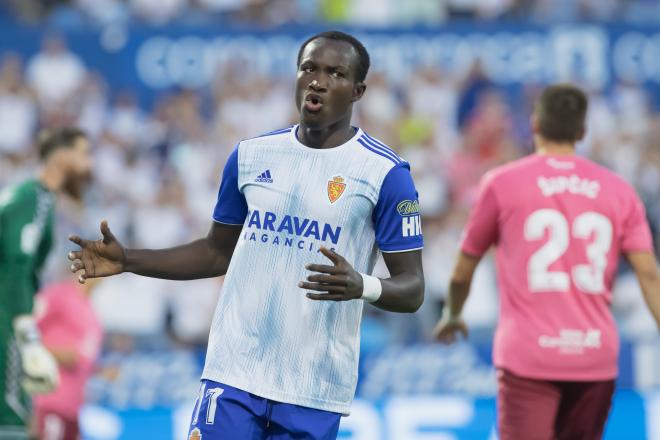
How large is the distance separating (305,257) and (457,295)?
1.93 metres

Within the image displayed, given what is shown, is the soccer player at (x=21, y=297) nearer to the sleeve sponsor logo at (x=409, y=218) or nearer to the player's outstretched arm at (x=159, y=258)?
the player's outstretched arm at (x=159, y=258)

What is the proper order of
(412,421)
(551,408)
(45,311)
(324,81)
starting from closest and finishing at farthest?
(324,81)
(551,408)
(45,311)
(412,421)

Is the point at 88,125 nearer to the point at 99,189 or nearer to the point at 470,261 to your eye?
the point at 99,189

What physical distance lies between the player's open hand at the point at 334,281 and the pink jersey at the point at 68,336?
14.3 feet

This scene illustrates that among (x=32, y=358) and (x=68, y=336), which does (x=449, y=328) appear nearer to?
(x=32, y=358)

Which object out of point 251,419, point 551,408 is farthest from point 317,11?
point 251,419

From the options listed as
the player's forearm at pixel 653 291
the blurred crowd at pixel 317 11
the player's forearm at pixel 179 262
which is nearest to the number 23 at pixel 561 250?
the player's forearm at pixel 653 291

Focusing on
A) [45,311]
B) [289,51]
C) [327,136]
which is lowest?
[45,311]

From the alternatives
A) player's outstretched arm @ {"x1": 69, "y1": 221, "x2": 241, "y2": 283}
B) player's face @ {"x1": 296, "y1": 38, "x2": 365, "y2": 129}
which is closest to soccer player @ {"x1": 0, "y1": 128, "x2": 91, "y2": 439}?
player's outstretched arm @ {"x1": 69, "y1": 221, "x2": 241, "y2": 283}

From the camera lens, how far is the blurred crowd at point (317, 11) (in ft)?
54.5

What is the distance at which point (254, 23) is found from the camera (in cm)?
1675

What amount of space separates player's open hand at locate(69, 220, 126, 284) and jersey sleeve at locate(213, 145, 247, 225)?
0.43 m

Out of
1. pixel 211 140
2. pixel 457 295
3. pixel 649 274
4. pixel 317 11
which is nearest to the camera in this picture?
pixel 649 274

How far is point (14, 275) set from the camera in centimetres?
634
